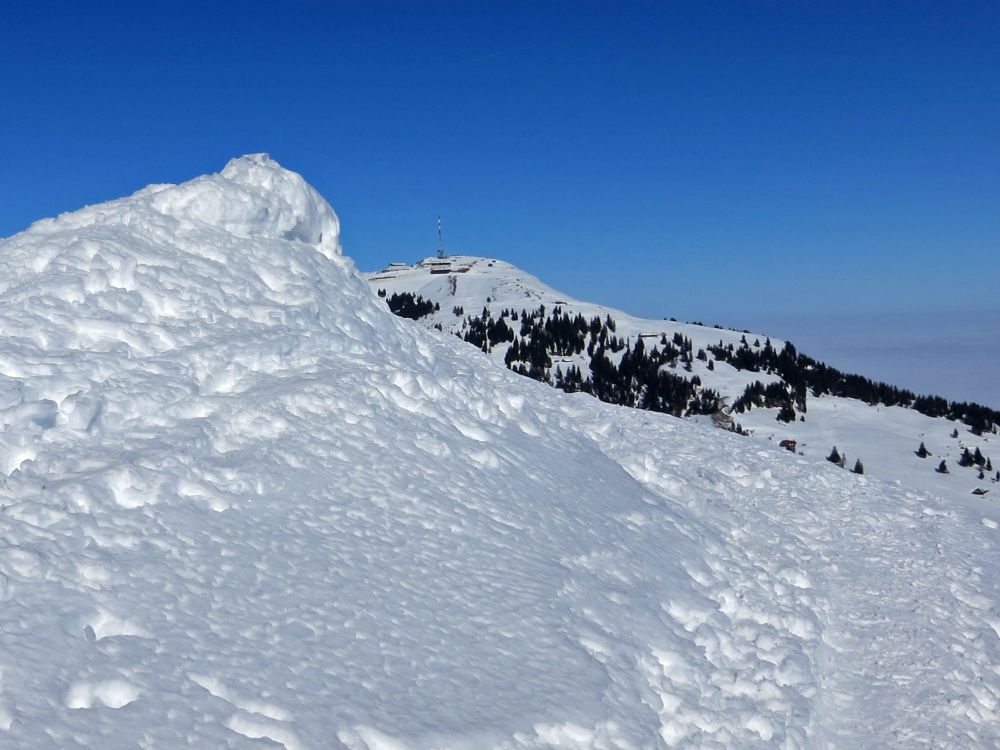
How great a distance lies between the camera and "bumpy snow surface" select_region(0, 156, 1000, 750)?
669 centimetres

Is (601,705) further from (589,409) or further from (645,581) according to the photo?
(589,409)

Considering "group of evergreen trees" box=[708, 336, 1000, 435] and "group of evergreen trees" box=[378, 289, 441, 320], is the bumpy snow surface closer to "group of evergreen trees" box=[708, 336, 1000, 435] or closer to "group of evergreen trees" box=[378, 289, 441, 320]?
"group of evergreen trees" box=[708, 336, 1000, 435]

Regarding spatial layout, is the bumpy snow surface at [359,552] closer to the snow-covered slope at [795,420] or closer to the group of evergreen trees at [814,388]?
the snow-covered slope at [795,420]

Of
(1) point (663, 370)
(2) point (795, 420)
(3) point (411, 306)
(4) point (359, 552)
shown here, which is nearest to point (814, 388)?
(2) point (795, 420)

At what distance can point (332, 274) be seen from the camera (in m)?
17.8

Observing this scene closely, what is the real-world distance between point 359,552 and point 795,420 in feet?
117

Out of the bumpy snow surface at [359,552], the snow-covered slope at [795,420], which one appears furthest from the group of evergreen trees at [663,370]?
the bumpy snow surface at [359,552]

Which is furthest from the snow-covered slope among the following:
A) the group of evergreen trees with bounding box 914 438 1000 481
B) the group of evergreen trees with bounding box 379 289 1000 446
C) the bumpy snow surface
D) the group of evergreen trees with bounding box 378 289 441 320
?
the bumpy snow surface

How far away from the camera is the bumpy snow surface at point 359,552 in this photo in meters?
6.69

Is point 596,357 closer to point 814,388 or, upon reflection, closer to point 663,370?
point 663,370

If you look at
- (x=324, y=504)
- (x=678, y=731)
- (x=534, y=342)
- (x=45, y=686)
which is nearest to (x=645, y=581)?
(x=678, y=731)

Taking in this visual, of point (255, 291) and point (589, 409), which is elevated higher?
point (255, 291)

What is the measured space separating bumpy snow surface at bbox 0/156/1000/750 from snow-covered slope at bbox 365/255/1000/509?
13.9 meters

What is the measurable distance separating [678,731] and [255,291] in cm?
1132
